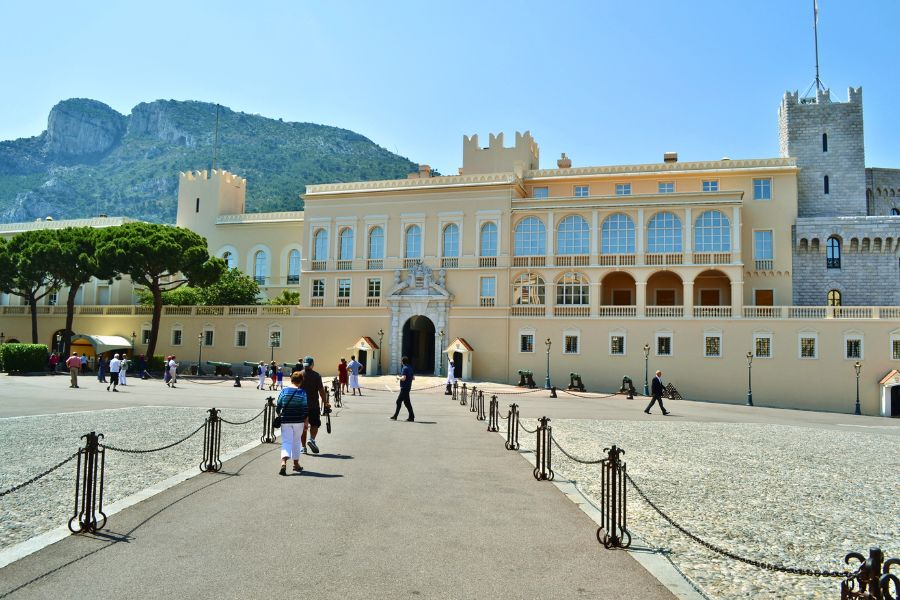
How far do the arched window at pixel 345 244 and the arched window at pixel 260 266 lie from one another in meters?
11.8

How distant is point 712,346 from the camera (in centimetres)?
4006

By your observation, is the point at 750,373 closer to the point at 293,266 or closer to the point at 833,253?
the point at 833,253

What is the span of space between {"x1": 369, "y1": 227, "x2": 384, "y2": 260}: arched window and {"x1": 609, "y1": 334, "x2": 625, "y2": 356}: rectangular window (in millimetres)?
16593

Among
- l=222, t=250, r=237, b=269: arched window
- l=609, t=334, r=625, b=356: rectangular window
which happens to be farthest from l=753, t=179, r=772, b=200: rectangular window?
l=222, t=250, r=237, b=269: arched window

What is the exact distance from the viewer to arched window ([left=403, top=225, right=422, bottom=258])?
4675cm

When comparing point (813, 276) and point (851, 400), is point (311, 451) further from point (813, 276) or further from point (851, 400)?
point (813, 276)

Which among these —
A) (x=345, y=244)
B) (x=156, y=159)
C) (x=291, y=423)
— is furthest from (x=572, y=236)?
(x=156, y=159)

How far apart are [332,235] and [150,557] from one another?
42.7 m

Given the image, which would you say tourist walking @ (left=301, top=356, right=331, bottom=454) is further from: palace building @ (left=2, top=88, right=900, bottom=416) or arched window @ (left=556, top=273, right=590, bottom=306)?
arched window @ (left=556, top=273, right=590, bottom=306)

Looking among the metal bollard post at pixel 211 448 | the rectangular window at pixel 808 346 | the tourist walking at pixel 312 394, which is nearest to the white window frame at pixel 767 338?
the rectangular window at pixel 808 346

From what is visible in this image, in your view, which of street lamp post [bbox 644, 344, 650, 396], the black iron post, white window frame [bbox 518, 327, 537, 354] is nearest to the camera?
street lamp post [bbox 644, 344, 650, 396]

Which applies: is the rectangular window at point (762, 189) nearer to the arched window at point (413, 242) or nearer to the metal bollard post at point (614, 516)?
the arched window at point (413, 242)

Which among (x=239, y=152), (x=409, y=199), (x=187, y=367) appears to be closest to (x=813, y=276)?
(x=409, y=199)

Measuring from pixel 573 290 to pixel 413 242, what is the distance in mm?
11380
